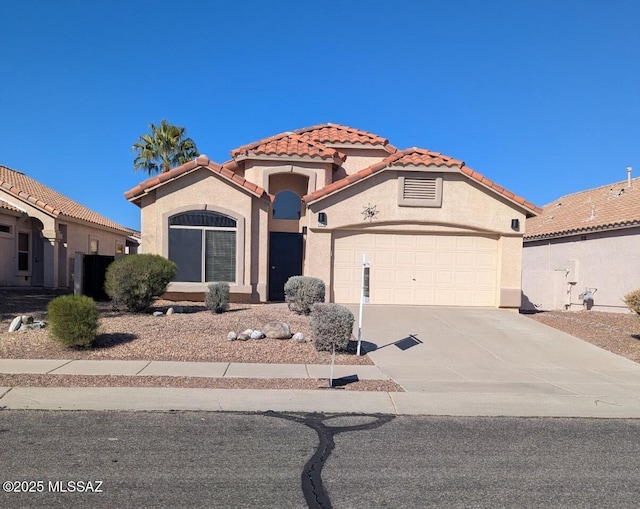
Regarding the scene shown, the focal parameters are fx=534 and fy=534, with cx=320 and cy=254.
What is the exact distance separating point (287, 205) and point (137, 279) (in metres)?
6.90

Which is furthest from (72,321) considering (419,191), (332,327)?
(419,191)

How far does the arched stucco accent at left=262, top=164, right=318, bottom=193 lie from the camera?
1797 cm

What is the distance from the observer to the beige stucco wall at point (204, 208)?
16.0 m

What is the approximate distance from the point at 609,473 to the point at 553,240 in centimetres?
1866

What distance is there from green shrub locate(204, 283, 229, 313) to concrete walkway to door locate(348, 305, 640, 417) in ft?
12.1

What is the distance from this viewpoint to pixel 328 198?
16.3 m

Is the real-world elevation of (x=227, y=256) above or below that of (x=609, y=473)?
above

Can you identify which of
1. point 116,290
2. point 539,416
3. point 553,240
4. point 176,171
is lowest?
point 539,416

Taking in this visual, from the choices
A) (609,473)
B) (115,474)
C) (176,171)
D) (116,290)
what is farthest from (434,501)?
(176,171)

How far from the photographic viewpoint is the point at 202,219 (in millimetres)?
16172

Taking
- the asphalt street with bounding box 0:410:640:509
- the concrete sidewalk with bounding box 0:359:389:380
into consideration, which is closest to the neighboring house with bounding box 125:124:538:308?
the concrete sidewalk with bounding box 0:359:389:380

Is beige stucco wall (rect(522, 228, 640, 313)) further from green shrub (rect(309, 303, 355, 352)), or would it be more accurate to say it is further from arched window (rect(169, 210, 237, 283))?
green shrub (rect(309, 303, 355, 352))

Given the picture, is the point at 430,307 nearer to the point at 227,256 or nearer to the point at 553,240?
the point at 227,256

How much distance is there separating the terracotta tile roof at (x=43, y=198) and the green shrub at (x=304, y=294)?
1285 centimetres
